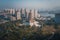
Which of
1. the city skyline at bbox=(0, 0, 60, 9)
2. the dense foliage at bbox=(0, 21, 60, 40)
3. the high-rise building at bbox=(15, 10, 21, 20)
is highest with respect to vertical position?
the city skyline at bbox=(0, 0, 60, 9)

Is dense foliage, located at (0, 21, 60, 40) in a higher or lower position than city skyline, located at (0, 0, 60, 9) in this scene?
lower

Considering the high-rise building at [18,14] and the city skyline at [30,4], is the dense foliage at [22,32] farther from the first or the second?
the city skyline at [30,4]

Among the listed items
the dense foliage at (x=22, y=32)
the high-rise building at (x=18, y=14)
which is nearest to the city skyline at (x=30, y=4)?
the high-rise building at (x=18, y=14)

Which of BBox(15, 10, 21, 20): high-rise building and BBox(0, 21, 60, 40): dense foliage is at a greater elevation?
BBox(15, 10, 21, 20): high-rise building

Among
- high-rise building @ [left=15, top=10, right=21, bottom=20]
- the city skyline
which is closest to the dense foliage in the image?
high-rise building @ [left=15, top=10, right=21, bottom=20]

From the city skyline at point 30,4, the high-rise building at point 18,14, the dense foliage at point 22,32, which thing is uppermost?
the city skyline at point 30,4

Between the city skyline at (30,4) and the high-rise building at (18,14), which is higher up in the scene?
the city skyline at (30,4)

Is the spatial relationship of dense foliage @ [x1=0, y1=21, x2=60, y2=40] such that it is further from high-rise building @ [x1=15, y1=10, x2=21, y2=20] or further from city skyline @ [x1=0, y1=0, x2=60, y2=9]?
city skyline @ [x1=0, y1=0, x2=60, y2=9]

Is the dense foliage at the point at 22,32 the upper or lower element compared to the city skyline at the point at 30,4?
lower

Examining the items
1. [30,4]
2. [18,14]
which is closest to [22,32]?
[18,14]

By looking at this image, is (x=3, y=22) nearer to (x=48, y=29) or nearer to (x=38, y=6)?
(x=38, y=6)
